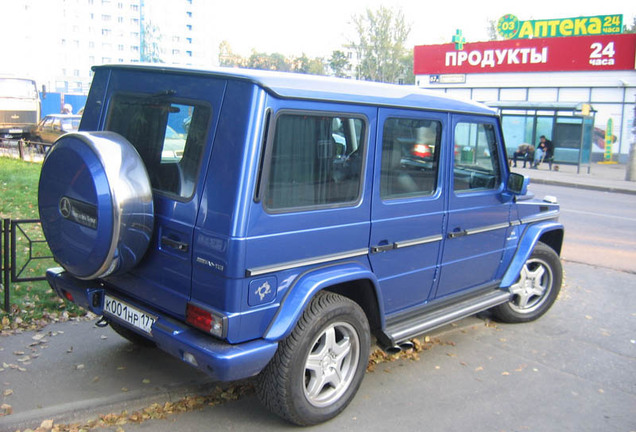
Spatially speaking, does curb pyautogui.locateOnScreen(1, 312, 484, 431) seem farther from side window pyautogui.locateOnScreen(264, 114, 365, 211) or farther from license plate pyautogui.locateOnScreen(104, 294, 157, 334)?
side window pyautogui.locateOnScreen(264, 114, 365, 211)

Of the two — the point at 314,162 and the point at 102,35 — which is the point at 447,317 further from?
the point at 102,35

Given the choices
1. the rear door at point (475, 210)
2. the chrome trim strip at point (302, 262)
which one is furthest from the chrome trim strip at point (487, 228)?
the chrome trim strip at point (302, 262)

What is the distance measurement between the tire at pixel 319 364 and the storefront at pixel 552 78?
22.7 metres

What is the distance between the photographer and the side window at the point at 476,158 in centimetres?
471

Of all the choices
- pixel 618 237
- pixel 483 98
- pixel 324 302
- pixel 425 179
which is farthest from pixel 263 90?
pixel 483 98

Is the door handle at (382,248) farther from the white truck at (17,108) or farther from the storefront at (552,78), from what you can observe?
the white truck at (17,108)

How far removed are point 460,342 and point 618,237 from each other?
649 cm

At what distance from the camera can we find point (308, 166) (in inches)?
142

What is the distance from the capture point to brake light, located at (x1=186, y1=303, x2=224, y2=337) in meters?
3.20

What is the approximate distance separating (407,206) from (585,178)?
65.1ft

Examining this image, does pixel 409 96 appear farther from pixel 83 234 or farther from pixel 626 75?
pixel 626 75

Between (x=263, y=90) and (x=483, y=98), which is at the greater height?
(x=483, y=98)

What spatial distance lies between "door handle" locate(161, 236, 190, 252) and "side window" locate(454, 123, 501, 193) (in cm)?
228

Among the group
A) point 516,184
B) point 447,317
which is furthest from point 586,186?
point 447,317
